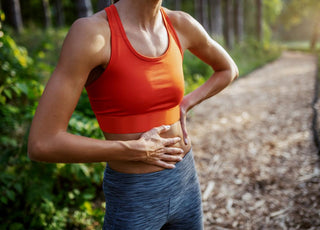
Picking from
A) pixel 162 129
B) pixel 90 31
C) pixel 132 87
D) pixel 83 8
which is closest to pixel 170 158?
pixel 162 129

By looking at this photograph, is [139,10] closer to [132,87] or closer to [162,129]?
Result: [132,87]

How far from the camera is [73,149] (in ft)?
3.48

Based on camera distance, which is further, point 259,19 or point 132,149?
point 259,19

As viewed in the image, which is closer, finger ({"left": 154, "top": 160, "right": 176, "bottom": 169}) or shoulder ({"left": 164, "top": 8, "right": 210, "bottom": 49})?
finger ({"left": 154, "top": 160, "right": 176, "bottom": 169})

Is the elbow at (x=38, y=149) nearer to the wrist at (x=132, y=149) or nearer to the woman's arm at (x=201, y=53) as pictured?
the wrist at (x=132, y=149)

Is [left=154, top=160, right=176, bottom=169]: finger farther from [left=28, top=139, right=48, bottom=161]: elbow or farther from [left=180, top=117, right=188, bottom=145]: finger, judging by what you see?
[left=28, top=139, right=48, bottom=161]: elbow

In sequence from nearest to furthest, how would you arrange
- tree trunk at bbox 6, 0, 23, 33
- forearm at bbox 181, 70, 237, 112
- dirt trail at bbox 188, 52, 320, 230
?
forearm at bbox 181, 70, 237, 112 → dirt trail at bbox 188, 52, 320, 230 → tree trunk at bbox 6, 0, 23, 33

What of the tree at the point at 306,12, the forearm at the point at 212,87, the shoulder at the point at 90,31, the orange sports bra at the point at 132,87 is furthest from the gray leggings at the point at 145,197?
the tree at the point at 306,12

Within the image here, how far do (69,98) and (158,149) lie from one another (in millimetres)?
453

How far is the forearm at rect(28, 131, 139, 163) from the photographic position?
1031mm

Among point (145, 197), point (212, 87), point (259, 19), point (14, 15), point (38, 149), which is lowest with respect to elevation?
point (259, 19)

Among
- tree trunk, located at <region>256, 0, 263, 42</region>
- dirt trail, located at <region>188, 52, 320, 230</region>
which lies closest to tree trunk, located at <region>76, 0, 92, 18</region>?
dirt trail, located at <region>188, 52, 320, 230</region>

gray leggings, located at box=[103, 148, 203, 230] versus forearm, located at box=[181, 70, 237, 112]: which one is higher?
forearm, located at box=[181, 70, 237, 112]

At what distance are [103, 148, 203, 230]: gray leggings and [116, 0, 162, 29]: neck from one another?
698 mm
